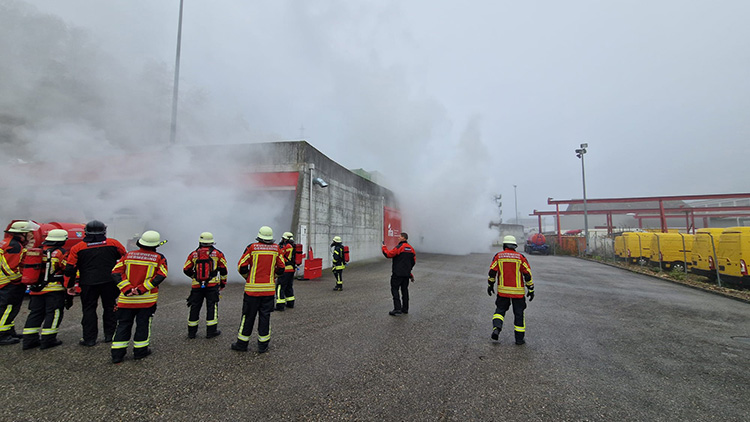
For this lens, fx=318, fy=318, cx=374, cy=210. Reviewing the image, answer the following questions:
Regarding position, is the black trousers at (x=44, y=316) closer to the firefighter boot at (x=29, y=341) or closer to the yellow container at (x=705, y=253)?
the firefighter boot at (x=29, y=341)

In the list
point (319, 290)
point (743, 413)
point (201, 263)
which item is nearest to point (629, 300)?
point (743, 413)

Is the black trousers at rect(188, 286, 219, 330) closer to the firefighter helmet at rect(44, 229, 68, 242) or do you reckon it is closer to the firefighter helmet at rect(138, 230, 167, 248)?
the firefighter helmet at rect(138, 230, 167, 248)

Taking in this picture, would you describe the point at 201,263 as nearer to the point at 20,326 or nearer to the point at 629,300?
the point at 20,326

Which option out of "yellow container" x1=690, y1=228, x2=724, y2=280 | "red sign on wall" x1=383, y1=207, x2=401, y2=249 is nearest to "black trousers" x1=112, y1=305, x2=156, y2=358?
"yellow container" x1=690, y1=228, x2=724, y2=280

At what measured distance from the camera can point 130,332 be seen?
3.73 m

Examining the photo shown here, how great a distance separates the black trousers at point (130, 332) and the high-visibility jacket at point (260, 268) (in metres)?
1.16

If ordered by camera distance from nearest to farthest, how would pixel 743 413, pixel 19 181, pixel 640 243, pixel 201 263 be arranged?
1. pixel 743 413
2. pixel 201 263
3. pixel 19 181
4. pixel 640 243

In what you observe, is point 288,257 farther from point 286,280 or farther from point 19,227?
point 19,227

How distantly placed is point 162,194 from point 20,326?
5.06 m

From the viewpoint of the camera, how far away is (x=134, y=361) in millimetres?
3711

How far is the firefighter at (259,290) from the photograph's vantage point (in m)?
4.00

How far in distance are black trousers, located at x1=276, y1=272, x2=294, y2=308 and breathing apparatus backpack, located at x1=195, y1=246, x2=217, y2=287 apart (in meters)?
1.73

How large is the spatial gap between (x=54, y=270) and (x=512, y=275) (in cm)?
627

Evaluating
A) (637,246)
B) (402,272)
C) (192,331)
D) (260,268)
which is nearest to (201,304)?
(192,331)
